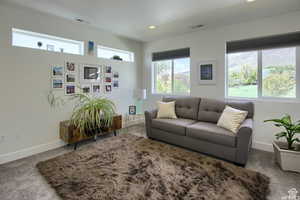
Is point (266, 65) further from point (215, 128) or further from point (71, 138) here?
point (71, 138)

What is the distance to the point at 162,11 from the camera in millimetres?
2713

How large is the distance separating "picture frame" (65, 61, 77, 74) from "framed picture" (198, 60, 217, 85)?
2859 millimetres

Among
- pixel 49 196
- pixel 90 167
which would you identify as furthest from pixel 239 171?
pixel 49 196

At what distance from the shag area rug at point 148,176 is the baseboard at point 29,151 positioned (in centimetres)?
56

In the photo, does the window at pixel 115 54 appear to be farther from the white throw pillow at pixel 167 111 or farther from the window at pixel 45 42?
the white throw pillow at pixel 167 111

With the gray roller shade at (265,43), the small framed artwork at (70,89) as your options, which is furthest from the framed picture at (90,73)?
the gray roller shade at (265,43)

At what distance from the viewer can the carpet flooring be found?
5.79ft

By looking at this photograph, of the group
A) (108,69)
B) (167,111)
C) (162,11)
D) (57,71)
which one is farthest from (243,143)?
(57,71)

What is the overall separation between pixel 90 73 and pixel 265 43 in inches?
145

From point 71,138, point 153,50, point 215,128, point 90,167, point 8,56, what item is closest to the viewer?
point 90,167

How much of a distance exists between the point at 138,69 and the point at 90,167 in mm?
3228

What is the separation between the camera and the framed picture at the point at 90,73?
3.47 metres

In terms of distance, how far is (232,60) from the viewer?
11.2ft

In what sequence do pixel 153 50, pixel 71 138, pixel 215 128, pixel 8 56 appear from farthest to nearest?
pixel 153 50 < pixel 71 138 < pixel 215 128 < pixel 8 56
